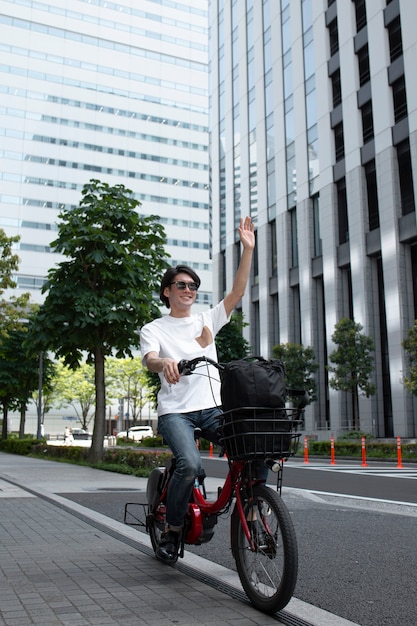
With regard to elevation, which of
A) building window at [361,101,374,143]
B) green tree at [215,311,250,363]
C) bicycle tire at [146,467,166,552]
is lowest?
bicycle tire at [146,467,166,552]

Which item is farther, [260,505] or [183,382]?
[183,382]

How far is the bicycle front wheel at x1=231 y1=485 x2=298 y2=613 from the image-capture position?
3.16 m

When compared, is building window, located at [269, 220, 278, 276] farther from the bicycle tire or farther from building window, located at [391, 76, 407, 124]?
the bicycle tire

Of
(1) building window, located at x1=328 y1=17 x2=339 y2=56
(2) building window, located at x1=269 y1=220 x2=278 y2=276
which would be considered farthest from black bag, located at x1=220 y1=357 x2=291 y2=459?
(2) building window, located at x1=269 y1=220 x2=278 y2=276

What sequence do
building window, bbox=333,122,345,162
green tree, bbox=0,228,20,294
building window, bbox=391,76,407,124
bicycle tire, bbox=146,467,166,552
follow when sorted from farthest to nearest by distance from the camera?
building window, bbox=333,122,345,162
building window, bbox=391,76,407,124
green tree, bbox=0,228,20,294
bicycle tire, bbox=146,467,166,552

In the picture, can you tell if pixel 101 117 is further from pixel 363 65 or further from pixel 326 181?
pixel 363 65

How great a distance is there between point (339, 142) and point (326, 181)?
2472 millimetres

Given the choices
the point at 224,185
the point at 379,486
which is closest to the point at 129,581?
the point at 379,486

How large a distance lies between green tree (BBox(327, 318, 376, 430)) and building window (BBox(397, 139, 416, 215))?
257 inches

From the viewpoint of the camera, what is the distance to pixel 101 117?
79.9m

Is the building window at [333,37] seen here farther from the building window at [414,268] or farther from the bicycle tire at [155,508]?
the bicycle tire at [155,508]

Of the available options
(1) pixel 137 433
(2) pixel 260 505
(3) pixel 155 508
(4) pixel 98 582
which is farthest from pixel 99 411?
(1) pixel 137 433

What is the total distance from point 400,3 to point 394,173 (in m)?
8.51

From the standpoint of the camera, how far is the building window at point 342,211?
3611 centimetres
